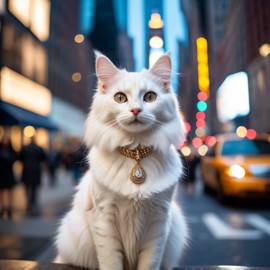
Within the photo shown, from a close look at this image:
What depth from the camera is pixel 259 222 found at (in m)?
5.62

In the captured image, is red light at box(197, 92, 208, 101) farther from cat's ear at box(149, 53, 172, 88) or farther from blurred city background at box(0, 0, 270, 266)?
cat's ear at box(149, 53, 172, 88)

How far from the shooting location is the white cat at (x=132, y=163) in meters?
1.60

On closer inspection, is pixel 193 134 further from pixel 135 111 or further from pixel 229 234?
pixel 135 111

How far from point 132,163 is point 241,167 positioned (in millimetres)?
5934

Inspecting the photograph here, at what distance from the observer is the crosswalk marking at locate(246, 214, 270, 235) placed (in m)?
5.20

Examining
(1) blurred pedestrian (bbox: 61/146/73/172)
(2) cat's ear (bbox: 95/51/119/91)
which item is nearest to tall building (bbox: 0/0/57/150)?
(1) blurred pedestrian (bbox: 61/146/73/172)

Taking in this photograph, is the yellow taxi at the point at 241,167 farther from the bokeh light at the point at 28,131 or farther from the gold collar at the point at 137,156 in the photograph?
the bokeh light at the point at 28,131

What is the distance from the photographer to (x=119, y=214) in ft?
5.36

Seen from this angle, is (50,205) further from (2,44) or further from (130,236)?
(2,44)

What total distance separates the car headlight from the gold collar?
5.82 meters

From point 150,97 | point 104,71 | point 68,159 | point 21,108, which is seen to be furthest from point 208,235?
point 21,108

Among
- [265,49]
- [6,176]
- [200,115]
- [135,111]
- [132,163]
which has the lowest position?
[6,176]

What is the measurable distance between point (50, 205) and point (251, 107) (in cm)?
553

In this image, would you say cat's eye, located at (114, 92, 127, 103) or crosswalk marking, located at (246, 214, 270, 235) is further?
crosswalk marking, located at (246, 214, 270, 235)
